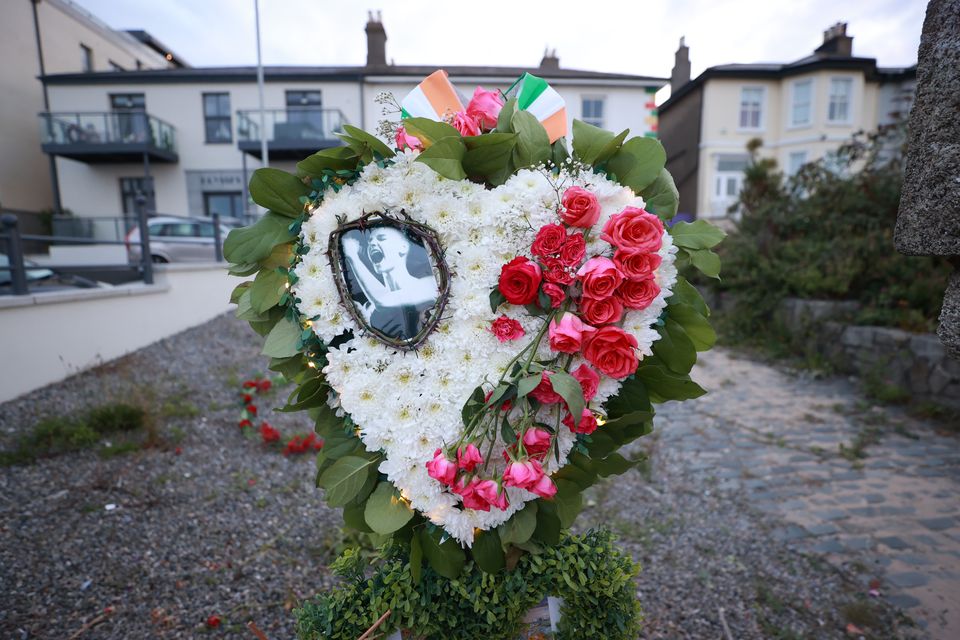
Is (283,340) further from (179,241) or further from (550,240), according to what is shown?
(179,241)

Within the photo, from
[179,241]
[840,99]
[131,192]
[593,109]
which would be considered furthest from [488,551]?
[840,99]

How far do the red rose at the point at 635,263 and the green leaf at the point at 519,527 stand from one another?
0.84 m

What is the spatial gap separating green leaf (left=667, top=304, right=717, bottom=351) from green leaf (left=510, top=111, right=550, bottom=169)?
2.12 ft

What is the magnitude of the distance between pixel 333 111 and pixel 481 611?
714 inches

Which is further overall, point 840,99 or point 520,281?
point 840,99

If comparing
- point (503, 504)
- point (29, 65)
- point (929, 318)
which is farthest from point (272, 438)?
point (29, 65)

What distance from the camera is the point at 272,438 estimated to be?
432cm

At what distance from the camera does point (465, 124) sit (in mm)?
1703

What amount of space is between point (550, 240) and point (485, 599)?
1.24 metres

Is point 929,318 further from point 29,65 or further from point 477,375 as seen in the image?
point 29,65

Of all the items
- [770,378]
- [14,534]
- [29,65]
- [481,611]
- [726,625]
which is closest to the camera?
[481,611]

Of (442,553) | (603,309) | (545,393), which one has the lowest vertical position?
(442,553)

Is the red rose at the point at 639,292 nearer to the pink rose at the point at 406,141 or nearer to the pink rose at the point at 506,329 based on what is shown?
the pink rose at the point at 506,329

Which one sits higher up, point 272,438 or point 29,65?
point 29,65
